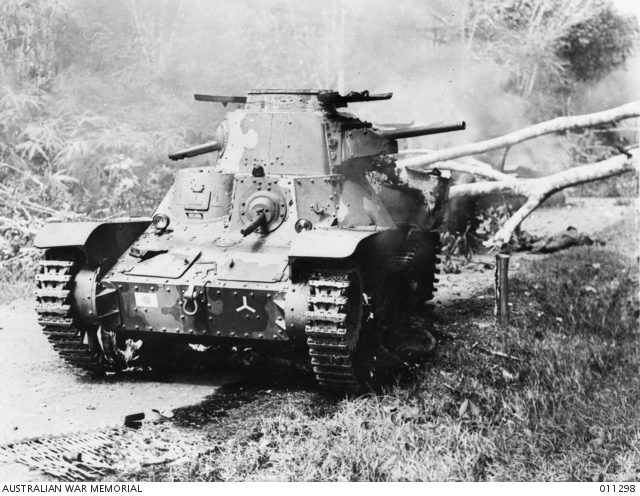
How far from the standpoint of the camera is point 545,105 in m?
16.2

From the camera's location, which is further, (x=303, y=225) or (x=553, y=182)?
(x=553, y=182)

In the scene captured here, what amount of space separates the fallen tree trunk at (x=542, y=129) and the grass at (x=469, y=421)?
227 centimetres

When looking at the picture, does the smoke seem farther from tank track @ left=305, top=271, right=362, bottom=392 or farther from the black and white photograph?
tank track @ left=305, top=271, right=362, bottom=392

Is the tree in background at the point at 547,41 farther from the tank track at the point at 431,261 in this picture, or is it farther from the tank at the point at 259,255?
the tank at the point at 259,255

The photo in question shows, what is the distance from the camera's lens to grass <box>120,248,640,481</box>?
511 centimetres

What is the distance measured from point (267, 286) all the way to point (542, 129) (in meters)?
4.77

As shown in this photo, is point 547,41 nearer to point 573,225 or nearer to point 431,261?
point 573,225

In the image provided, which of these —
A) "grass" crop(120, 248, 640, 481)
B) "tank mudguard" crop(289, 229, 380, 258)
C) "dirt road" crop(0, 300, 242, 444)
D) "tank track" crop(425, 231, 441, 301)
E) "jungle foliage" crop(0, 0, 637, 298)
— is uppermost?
"jungle foliage" crop(0, 0, 637, 298)

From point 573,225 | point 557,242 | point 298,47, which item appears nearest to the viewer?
point 298,47

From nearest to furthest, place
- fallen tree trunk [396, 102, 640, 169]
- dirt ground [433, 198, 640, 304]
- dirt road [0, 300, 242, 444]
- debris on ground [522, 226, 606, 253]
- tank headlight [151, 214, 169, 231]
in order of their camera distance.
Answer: dirt road [0, 300, 242, 444] < tank headlight [151, 214, 169, 231] < fallen tree trunk [396, 102, 640, 169] < dirt ground [433, 198, 640, 304] < debris on ground [522, 226, 606, 253]

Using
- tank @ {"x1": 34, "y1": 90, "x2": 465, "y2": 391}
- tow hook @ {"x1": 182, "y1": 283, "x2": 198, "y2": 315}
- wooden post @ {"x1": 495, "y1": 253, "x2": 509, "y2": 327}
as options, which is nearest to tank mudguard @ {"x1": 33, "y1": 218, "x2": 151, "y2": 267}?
tank @ {"x1": 34, "y1": 90, "x2": 465, "y2": 391}

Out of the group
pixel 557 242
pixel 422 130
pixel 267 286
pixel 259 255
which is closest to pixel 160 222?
pixel 259 255

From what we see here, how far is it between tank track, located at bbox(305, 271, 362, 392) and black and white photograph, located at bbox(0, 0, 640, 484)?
2 cm

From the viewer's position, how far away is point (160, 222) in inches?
287
